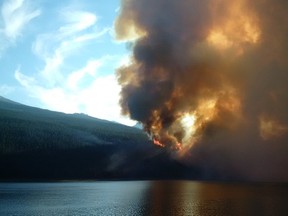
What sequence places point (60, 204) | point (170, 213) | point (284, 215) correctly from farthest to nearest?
A: point (60, 204) < point (170, 213) < point (284, 215)

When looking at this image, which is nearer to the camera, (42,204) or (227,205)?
(227,205)

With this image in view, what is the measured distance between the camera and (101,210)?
122 meters

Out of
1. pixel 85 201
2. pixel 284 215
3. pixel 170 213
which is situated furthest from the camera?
pixel 85 201

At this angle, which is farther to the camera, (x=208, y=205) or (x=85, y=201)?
(x=85, y=201)

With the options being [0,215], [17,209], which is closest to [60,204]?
[17,209]

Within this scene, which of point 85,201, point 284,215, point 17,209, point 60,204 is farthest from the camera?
point 85,201

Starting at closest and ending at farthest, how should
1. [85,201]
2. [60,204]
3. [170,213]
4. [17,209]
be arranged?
[170,213]
[17,209]
[60,204]
[85,201]

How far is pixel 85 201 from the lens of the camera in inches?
5896

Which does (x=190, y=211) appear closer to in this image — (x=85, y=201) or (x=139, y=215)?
(x=139, y=215)

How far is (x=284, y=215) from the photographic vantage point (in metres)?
104

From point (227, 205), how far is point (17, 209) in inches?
2521

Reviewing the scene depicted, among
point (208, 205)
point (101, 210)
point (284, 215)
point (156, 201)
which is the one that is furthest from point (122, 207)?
point (284, 215)

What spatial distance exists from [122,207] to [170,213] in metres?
22.8

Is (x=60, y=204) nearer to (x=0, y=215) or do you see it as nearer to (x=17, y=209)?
(x=17, y=209)
